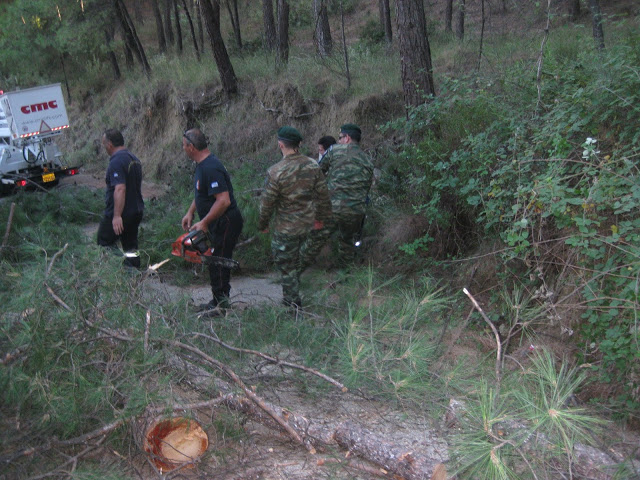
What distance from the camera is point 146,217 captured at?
9680 millimetres

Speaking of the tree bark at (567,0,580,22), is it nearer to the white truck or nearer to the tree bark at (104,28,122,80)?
the white truck

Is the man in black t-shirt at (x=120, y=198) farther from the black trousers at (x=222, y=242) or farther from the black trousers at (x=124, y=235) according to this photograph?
the black trousers at (x=222, y=242)

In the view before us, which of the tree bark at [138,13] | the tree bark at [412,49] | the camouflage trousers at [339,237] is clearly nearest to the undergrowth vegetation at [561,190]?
the camouflage trousers at [339,237]

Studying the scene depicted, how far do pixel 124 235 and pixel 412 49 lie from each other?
4435mm

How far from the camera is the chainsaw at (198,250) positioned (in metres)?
5.48

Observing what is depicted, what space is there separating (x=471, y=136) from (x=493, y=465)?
361 cm

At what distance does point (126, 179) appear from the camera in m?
6.06

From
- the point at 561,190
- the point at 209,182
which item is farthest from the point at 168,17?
the point at 561,190

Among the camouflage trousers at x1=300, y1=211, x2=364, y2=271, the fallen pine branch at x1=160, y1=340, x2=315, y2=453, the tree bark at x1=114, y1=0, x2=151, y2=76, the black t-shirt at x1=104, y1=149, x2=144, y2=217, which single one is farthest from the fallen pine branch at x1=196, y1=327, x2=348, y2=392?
the tree bark at x1=114, y1=0, x2=151, y2=76

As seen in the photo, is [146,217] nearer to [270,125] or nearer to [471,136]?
[270,125]

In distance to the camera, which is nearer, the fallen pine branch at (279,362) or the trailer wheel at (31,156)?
the fallen pine branch at (279,362)

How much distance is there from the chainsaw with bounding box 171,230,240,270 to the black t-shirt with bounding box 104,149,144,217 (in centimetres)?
88

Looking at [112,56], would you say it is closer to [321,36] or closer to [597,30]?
[321,36]

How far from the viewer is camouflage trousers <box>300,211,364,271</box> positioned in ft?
20.2
